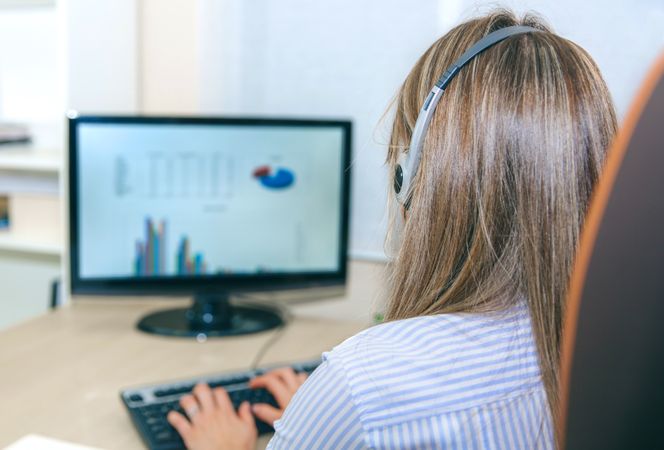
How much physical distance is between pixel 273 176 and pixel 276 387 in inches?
19.3

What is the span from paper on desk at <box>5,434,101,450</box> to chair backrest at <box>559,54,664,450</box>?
0.78 m

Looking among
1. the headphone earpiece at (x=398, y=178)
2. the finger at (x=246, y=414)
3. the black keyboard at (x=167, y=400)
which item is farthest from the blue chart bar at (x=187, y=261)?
the headphone earpiece at (x=398, y=178)

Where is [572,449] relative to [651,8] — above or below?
below

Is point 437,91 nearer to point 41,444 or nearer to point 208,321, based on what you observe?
point 41,444

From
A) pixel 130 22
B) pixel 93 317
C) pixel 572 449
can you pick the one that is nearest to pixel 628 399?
pixel 572 449

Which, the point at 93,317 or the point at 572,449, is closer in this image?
the point at 572,449

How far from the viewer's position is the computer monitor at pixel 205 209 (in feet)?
4.64

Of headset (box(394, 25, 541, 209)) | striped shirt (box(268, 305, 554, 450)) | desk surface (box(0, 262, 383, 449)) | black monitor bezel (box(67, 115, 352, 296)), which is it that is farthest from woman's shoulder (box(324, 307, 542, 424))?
black monitor bezel (box(67, 115, 352, 296))

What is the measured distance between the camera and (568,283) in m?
0.66

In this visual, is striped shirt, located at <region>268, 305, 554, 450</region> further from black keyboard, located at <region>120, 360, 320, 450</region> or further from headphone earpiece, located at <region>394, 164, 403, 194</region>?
black keyboard, located at <region>120, 360, 320, 450</region>

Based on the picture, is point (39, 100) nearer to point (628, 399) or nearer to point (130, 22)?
point (130, 22)

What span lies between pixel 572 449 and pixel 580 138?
0.35 meters

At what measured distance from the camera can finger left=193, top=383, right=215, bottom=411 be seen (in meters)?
1.06

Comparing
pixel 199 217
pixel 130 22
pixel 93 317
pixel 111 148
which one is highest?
pixel 130 22
